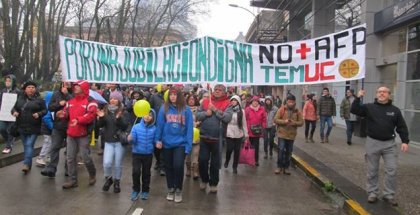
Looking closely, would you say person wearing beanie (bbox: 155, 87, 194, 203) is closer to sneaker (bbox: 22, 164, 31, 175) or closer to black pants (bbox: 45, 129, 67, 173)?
black pants (bbox: 45, 129, 67, 173)

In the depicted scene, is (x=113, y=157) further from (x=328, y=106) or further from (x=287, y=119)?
(x=328, y=106)

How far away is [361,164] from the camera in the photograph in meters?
11.0

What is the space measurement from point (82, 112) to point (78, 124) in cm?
20

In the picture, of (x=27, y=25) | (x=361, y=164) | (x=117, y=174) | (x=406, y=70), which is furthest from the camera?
(x=27, y=25)

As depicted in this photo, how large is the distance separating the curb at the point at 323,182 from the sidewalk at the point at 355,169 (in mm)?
62

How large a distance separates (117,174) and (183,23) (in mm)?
51027

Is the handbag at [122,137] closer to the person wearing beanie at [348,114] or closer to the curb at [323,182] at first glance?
the curb at [323,182]

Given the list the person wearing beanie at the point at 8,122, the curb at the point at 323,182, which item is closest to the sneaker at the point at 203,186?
the curb at the point at 323,182

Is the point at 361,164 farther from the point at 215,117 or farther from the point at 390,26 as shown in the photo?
the point at 390,26

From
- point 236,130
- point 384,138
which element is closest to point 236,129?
point 236,130

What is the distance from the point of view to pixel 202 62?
7.96 meters

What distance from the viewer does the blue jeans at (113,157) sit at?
25.8 ft

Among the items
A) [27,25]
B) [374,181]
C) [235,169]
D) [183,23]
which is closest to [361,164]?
[235,169]

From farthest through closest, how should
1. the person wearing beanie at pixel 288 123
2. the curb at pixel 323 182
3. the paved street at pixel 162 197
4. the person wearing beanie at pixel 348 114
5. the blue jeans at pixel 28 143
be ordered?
the person wearing beanie at pixel 348 114 < the person wearing beanie at pixel 288 123 < the blue jeans at pixel 28 143 < the curb at pixel 323 182 < the paved street at pixel 162 197
